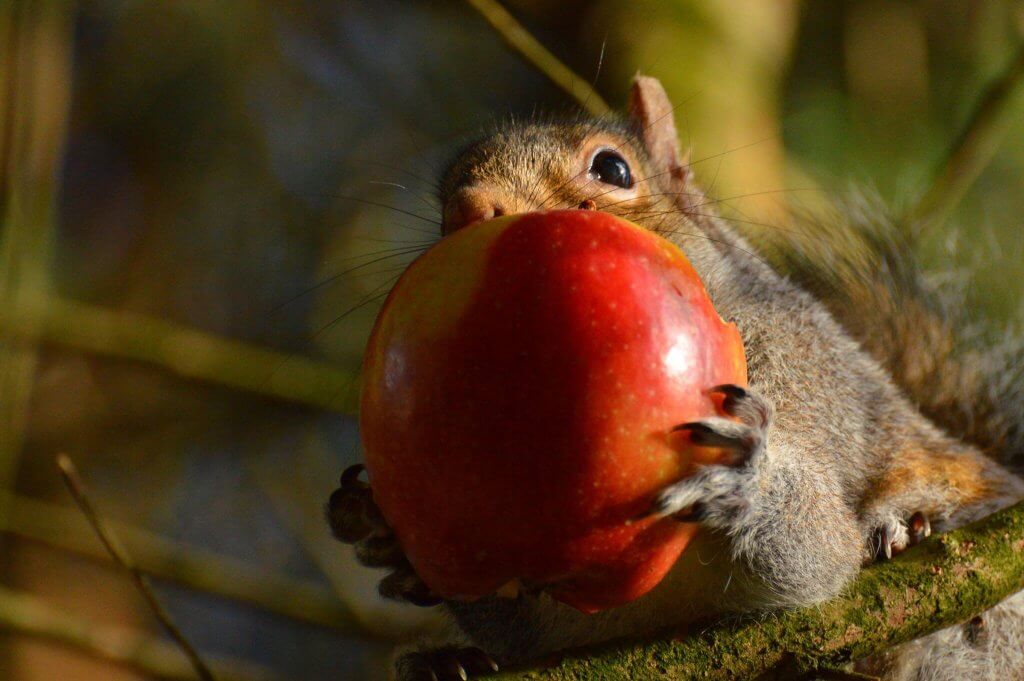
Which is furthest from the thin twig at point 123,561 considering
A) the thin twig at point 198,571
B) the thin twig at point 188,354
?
the thin twig at point 188,354

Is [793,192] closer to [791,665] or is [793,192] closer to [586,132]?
[586,132]

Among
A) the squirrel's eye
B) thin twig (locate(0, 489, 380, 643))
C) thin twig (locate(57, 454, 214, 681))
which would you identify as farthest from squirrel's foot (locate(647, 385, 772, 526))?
thin twig (locate(0, 489, 380, 643))

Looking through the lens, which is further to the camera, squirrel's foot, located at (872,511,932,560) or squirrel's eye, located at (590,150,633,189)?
squirrel's eye, located at (590,150,633,189)

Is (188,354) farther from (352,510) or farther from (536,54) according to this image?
(352,510)

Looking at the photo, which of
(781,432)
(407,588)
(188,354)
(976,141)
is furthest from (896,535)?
(188,354)

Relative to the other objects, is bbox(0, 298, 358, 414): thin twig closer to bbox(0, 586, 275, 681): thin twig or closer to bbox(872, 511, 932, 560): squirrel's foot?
bbox(0, 586, 275, 681): thin twig

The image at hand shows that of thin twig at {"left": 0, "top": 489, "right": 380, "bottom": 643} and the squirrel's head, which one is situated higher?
the squirrel's head

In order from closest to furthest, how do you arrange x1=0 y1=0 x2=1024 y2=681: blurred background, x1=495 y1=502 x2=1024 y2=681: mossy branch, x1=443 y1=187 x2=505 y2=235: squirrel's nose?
x1=495 y1=502 x2=1024 y2=681: mossy branch
x1=443 y1=187 x2=505 y2=235: squirrel's nose
x1=0 y1=0 x2=1024 y2=681: blurred background
